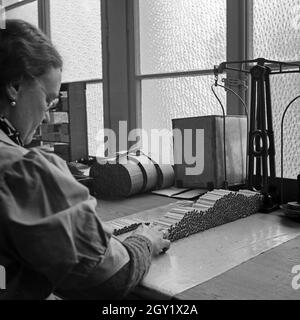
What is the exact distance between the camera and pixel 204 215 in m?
1.52

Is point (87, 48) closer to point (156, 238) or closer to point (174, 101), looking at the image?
point (174, 101)

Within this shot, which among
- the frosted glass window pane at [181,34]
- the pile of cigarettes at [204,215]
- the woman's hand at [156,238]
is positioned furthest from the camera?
the frosted glass window pane at [181,34]

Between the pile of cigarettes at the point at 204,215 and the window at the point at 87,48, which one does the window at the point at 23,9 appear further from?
the pile of cigarettes at the point at 204,215

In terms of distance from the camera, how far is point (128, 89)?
292 centimetres

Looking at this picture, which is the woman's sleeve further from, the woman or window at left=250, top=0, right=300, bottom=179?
window at left=250, top=0, right=300, bottom=179

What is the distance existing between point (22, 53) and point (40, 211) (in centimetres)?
34

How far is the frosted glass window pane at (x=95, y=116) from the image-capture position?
318 centimetres

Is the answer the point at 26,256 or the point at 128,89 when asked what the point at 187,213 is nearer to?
the point at 26,256

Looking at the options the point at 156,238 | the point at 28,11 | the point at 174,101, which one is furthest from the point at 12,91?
the point at 28,11

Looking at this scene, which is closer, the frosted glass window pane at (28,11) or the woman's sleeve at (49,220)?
the woman's sleeve at (49,220)

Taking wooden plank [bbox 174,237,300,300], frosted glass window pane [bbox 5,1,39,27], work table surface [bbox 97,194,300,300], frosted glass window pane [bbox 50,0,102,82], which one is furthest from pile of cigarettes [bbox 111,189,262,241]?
frosted glass window pane [bbox 5,1,39,27]

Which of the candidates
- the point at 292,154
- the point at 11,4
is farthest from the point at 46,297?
the point at 11,4

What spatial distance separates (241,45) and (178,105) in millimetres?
572

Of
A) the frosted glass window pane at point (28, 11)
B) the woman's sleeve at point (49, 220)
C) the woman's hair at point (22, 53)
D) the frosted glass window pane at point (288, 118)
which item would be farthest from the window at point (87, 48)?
the woman's sleeve at point (49, 220)
